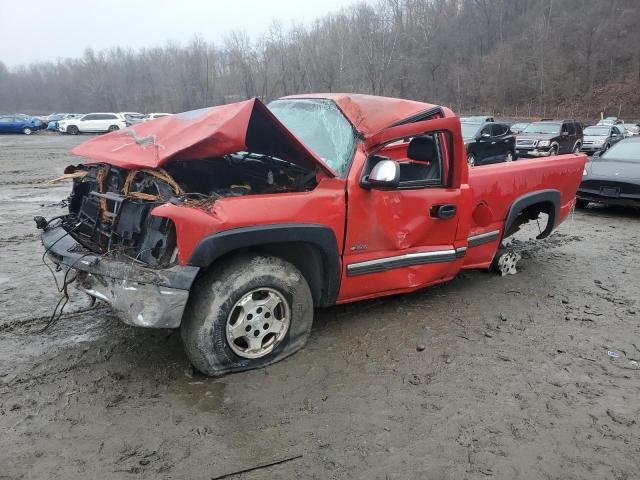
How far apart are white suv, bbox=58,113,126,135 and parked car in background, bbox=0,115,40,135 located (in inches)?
99.2

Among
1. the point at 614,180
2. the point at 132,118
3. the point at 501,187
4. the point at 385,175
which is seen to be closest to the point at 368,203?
the point at 385,175

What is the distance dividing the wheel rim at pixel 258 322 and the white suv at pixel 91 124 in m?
36.2

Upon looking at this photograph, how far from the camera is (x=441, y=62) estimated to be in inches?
2532

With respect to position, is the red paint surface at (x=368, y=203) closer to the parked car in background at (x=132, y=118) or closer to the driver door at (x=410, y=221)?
the driver door at (x=410, y=221)

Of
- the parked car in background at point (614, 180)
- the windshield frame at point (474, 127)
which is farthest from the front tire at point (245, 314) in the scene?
the windshield frame at point (474, 127)

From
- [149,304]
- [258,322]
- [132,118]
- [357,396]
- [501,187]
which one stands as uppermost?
[132,118]

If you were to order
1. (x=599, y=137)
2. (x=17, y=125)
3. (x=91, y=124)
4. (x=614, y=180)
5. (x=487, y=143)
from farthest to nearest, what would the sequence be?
(x=91, y=124) < (x=17, y=125) < (x=599, y=137) < (x=487, y=143) < (x=614, y=180)

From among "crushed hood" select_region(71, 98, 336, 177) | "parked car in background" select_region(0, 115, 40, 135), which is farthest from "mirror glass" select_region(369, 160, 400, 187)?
"parked car in background" select_region(0, 115, 40, 135)

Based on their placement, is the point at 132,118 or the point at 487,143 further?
the point at 132,118

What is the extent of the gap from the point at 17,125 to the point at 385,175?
4056 centimetres

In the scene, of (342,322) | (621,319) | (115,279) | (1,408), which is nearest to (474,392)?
(342,322)

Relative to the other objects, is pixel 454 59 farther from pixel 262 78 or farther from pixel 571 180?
pixel 571 180

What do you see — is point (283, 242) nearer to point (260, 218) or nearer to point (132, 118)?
point (260, 218)

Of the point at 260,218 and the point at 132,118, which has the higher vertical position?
the point at 132,118
